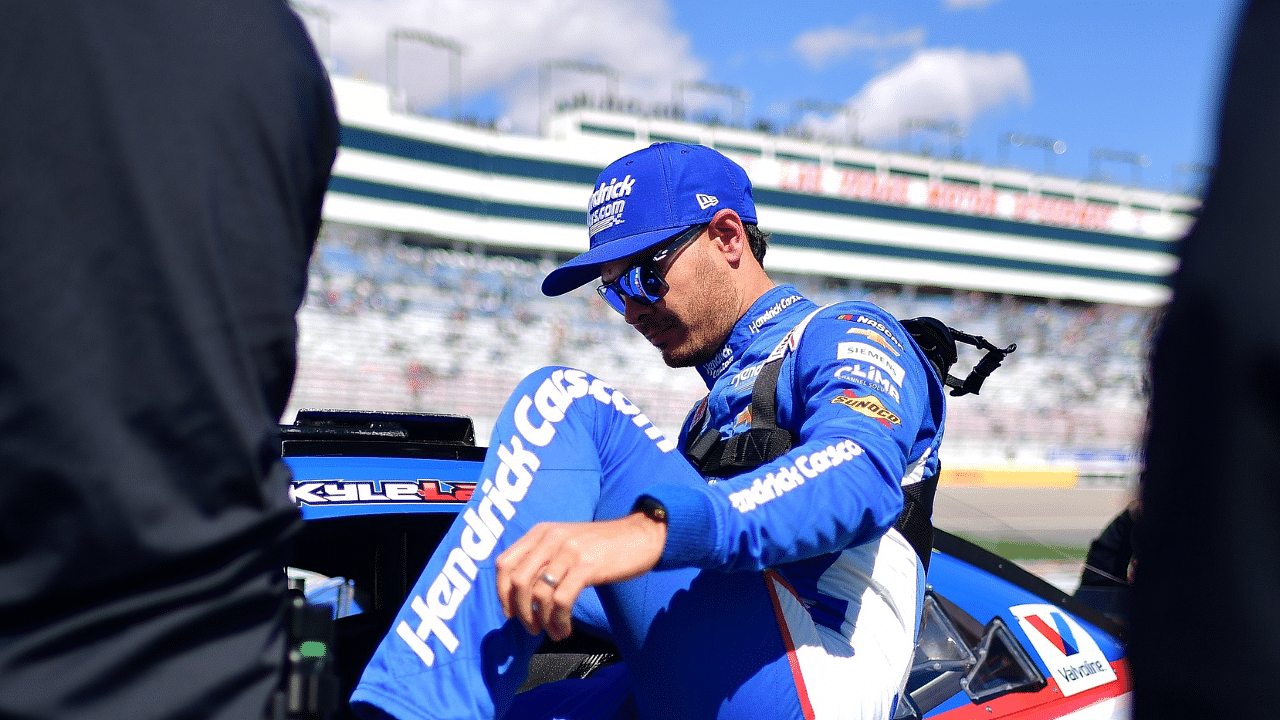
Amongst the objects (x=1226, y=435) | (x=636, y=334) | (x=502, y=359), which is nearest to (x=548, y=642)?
(x=1226, y=435)

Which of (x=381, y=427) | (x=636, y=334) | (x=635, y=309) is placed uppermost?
(x=635, y=309)

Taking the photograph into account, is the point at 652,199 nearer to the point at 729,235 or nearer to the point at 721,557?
the point at 729,235

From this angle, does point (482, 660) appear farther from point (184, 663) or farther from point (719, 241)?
point (719, 241)

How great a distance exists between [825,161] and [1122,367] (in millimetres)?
18674

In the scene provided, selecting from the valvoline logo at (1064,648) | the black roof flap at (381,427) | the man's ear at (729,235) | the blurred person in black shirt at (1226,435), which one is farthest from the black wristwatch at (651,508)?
the valvoline logo at (1064,648)

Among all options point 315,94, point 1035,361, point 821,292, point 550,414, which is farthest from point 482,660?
point 821,292

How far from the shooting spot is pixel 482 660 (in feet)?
4.71

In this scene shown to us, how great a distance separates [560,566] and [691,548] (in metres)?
0.19

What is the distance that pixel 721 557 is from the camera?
1.31 metres

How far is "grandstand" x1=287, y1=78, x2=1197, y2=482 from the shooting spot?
84.0ft

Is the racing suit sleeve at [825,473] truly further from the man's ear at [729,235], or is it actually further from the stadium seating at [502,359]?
the stadium seating at [502,359]

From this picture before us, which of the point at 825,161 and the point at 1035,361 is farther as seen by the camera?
the point at 825,161

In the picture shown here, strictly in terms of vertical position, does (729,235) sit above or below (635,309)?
above

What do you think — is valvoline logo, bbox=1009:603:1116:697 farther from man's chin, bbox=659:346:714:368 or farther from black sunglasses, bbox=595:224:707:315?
black sunglasses, bbox=595:224:707:315
